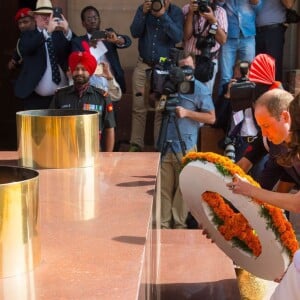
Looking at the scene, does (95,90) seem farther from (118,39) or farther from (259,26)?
(259,26)

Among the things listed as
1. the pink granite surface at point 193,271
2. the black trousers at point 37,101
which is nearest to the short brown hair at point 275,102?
the pink granite surface at point 193,271

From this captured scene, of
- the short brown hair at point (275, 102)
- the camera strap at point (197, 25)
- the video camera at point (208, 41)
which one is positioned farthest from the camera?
the camera strap at point (197, 25)

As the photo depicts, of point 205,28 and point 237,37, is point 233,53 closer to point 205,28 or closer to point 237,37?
point 237,37

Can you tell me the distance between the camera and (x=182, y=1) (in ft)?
27.1

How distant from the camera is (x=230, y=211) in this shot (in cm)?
378

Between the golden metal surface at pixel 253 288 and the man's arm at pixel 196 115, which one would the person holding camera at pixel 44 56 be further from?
the golden metal surface at pixel 253 288

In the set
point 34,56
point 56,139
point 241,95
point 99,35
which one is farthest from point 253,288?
point 34,56

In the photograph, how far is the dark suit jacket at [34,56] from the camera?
6832mm

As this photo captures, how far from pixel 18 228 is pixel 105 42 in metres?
5.22

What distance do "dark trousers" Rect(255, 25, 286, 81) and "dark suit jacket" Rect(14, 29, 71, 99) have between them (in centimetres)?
206

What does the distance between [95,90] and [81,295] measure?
452 centimetres

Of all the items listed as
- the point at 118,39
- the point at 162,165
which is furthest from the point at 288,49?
the point at 162,165

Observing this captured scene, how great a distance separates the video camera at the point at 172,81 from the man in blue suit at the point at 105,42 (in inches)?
44.3

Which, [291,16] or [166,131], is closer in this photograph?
[166,131]
